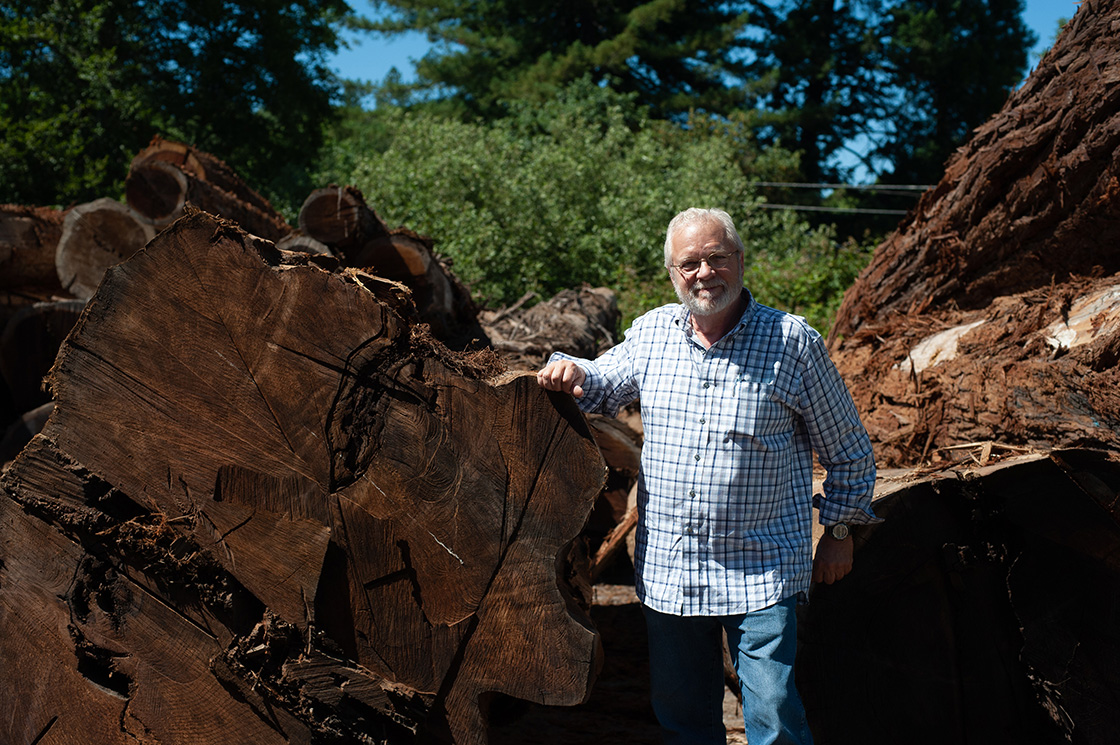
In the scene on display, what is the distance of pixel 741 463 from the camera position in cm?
217

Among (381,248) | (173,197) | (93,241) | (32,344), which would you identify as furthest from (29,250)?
(381,248)

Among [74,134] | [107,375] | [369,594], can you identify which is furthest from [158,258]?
[74,134]

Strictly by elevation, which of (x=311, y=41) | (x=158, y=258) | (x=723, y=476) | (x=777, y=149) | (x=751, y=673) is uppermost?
(x=311, y=41)

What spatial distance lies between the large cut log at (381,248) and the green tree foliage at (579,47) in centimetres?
1603

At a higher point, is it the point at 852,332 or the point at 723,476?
the point at 852,332

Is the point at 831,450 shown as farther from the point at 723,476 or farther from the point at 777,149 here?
the point at 777,149

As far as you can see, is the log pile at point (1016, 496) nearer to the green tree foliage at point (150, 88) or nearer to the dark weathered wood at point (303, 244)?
the dark weathered wood at point (303, 244)

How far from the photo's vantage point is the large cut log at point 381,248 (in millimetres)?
4660

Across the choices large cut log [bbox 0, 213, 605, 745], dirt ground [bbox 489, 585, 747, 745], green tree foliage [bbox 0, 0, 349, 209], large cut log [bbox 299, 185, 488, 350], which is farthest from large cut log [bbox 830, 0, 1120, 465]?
→ green tree foliage [bbox 0, 0, 349, 209]

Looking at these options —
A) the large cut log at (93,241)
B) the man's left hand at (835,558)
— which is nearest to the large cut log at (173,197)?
the large cut log at (93,241)

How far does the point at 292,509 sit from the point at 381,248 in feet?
9.44

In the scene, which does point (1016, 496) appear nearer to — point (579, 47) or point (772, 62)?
point (579, 47)

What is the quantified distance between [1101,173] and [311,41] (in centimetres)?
1894

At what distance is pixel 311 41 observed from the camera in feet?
63.8
